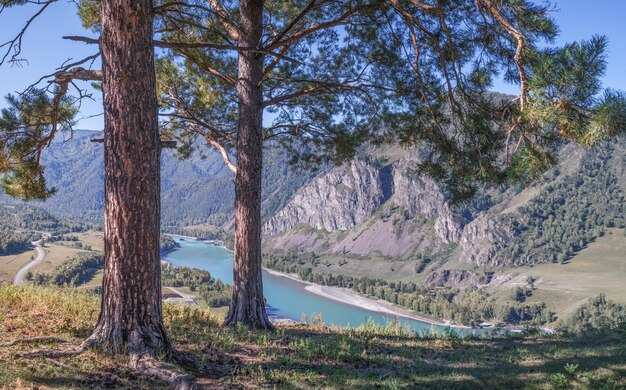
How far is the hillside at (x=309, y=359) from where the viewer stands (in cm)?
357

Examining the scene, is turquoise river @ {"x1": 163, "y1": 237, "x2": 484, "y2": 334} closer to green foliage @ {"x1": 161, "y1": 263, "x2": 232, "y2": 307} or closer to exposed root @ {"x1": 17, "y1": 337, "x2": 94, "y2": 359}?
green foliage @ {"x1": 161, "y1": 263, "x2": 232, "y2": 307}

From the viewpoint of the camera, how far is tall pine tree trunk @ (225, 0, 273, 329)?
682 cm

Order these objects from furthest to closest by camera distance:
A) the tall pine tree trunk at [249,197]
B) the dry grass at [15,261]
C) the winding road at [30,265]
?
the dry grass at [15,261], the winding road at [30,265], the tall pine tree trunk at [249,197]

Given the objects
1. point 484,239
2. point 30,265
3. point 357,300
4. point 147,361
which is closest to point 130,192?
point 147,361

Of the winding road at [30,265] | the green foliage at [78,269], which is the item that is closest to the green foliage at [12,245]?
the winding road at [30,265]

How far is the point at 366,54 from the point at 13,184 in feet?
22.1

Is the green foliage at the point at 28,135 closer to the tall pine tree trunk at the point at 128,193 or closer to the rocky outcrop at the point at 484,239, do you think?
the tall pine tree trunk at the point at 128,193

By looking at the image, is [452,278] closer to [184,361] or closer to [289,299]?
[289,299]

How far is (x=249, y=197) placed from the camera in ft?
22.6

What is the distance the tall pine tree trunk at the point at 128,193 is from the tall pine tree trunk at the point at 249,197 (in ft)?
9.18

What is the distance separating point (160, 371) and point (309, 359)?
1.75 metres

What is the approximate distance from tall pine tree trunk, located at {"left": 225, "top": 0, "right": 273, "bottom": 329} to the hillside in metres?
0.57

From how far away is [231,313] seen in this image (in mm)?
6812

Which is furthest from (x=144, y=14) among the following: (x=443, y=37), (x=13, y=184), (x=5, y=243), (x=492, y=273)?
(x=492, y=273)
